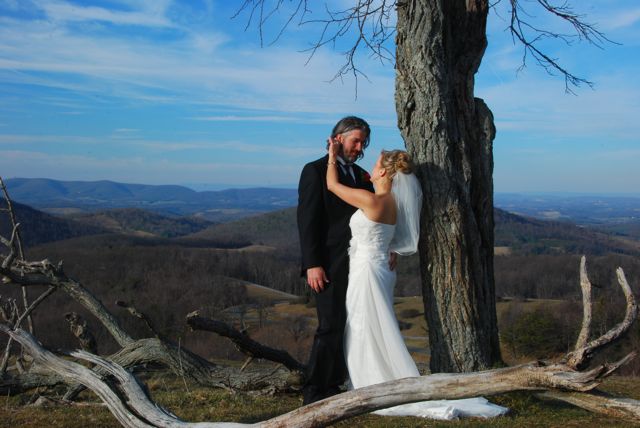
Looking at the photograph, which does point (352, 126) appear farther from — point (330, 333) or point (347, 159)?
point (330, 333)

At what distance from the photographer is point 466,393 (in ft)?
13.9

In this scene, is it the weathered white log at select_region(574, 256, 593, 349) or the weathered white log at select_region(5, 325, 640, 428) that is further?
the weathered white log at select_region(574, 256, 593, 349)

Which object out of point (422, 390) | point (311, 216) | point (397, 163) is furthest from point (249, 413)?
point (397, 163)

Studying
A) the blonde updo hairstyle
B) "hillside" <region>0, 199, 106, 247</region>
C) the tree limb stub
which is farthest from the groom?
"hillside" <region>0, 199, 106, 247</region>

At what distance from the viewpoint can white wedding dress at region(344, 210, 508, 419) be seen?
19.3 feet

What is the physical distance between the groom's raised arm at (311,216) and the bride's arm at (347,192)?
0.16 metres

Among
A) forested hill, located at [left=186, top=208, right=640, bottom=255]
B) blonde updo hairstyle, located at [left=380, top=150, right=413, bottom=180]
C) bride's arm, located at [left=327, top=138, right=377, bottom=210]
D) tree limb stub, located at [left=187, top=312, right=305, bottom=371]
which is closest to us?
bride's arm, located at [left=327, top=138, right=377, bottom=210]

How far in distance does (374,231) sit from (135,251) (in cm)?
11781

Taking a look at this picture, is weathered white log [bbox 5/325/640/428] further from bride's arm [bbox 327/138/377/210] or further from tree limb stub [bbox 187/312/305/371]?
bride's arm [bbox 327/138/377/210]

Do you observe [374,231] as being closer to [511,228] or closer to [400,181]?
[400,181]

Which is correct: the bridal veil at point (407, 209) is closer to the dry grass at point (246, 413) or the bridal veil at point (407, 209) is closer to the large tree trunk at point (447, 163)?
the large tree trunk at point (447, 163)

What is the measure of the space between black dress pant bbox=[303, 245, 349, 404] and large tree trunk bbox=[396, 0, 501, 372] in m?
0.95

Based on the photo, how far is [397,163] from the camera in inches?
233

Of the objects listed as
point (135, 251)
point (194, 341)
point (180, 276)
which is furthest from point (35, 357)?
point (135, 251)
